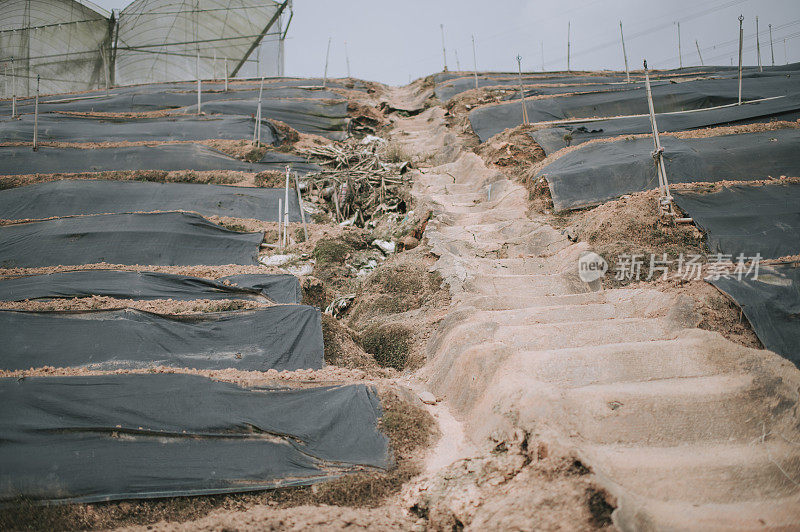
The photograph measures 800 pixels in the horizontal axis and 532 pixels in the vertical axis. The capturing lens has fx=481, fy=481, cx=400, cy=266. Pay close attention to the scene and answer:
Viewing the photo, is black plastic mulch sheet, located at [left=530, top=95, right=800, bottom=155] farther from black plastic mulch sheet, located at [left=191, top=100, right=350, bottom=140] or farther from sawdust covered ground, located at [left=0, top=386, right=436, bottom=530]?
sawdust covered ground, located at [left=0, top=386, right=436, bottom=530]

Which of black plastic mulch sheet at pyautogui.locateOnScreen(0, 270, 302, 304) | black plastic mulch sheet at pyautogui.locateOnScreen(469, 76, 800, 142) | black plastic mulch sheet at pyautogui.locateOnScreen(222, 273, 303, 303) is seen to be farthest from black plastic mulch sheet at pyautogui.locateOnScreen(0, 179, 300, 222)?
black plastic mulch sheet at pyautogui.locateOnScreen(469, 76, 800, 142)

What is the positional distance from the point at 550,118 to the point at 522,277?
746 centimetres

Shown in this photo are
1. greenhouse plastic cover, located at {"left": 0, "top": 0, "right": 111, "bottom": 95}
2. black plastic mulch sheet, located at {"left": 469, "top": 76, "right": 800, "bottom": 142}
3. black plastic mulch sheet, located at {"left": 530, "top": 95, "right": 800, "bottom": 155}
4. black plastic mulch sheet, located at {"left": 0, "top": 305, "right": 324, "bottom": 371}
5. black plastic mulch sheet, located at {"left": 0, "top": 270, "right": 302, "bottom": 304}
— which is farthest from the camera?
greenhouse plastic cover, located at {"left": 0, "top": 0, "right": 111, "bottom": 95}

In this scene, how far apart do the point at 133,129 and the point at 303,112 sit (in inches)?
189

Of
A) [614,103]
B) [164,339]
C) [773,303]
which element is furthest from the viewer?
[614,103]

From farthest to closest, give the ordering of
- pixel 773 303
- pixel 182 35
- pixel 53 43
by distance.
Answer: pixel 182 35, pixel 53 43, pixel 773 303

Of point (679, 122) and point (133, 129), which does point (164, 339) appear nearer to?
point (133, 129)

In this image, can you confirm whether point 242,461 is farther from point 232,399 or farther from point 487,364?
point 487,364

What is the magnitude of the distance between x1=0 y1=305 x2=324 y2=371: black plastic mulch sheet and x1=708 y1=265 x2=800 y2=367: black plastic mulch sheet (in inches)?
157

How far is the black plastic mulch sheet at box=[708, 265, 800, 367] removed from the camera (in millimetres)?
4082

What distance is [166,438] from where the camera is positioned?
127 inches

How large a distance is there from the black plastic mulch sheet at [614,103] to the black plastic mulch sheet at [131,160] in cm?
483

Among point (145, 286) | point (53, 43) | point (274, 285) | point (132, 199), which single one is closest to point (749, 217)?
point (274, 285)

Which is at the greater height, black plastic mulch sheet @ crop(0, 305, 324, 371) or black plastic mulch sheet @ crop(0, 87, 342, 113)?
black plastic mulch sheet @ crop(0, 87, 342, 113)
